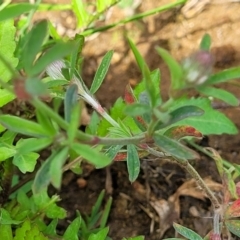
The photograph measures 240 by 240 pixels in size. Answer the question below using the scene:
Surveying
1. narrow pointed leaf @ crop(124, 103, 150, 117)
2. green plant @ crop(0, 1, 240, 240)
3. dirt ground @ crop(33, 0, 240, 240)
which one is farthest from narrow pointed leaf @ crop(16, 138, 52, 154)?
dirt ground @ crop(33, 0, 240, 240)

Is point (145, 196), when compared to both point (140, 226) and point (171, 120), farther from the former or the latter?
point (171, 120)

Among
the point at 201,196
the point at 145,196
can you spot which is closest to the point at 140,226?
the point at 145,196

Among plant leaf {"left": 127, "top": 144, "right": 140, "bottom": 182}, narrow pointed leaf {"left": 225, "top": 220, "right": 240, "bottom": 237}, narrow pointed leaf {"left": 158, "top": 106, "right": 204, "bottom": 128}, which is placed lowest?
narrow pointed leaf {"left": 225, "top": 220, "right": 240, "bottom": 237}

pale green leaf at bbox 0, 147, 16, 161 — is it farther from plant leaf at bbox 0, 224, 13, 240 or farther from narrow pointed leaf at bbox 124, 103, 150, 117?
narrow pointed leaf at bbox 124, 103, 150, 117

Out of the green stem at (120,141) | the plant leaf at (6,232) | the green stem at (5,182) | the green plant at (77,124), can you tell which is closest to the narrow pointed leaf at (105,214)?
the green plant at (77,124)

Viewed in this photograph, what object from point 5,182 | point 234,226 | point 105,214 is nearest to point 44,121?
point 234,226

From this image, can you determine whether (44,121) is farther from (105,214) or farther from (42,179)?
(105,214)

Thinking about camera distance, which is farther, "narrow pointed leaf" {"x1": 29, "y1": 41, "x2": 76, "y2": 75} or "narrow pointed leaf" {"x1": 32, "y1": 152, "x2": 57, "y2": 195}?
"narrow pointed leaf" {"x1": 32, "y1": 152, "x2": 57, "y2": 195}
